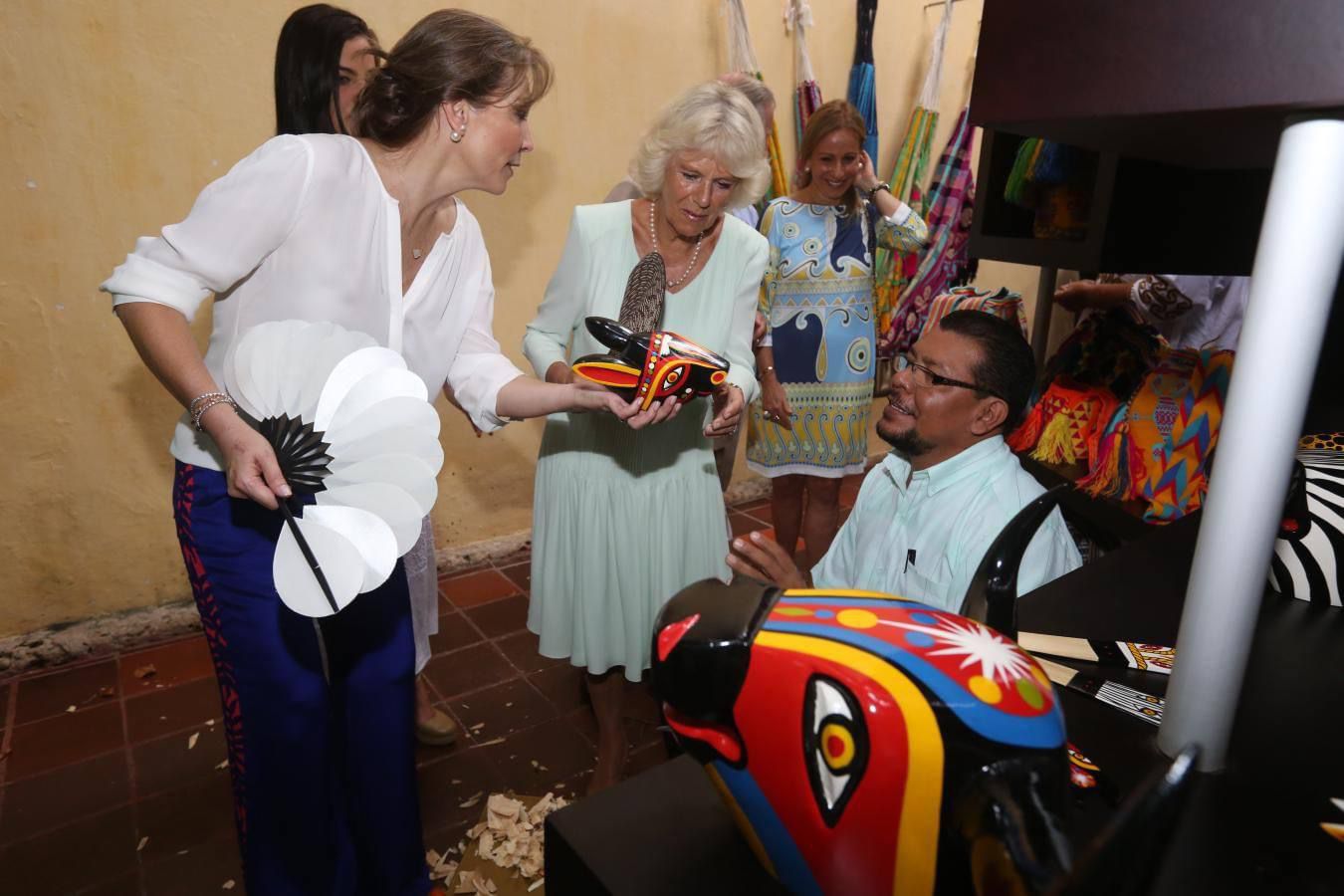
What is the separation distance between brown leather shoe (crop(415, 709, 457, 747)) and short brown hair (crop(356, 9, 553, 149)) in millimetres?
1674

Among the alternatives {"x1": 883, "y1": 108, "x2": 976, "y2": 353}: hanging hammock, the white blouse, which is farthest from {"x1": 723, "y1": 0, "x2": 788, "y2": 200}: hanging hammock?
the white blouse

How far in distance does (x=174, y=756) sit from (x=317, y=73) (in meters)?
1.91

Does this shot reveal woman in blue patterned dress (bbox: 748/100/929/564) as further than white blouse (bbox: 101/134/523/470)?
Yes

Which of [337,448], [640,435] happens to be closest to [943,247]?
[640,435]

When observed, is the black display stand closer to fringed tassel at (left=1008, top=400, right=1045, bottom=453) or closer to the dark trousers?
the dark trousers

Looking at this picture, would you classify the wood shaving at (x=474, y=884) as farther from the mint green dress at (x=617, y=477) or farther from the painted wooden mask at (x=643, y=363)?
the painted wooden mask at (x=643, y=363)

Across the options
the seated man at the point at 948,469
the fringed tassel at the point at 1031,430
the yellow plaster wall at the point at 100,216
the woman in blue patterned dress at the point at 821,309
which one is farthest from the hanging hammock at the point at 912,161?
the seated man at the point at 948,469

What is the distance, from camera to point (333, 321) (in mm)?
1371

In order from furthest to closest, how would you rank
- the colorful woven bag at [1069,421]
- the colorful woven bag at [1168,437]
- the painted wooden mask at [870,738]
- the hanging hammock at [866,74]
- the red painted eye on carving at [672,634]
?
the hanging hammock at [866,74] → the colorful woven bag at [1069,421] → the colorful woven bag at [1168,437] → the red painted eye on carving at [672,634] → the painted wooden mask at [870,738]

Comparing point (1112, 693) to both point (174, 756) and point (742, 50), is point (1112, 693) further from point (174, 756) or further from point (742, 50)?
point (742, 50)

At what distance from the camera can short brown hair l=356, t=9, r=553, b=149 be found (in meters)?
1.38

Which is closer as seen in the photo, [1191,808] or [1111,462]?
[1191,808]

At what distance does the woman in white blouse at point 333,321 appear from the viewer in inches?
48.6

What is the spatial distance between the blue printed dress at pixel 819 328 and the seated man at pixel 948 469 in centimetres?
138
